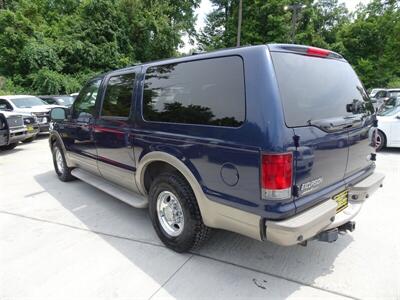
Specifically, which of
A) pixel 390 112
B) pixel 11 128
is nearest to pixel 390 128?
pixel 390 112

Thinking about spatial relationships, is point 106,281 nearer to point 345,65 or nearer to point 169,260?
point 169,260

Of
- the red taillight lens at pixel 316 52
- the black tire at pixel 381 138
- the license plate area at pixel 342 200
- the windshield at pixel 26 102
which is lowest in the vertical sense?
the black tire at pixel 381 138

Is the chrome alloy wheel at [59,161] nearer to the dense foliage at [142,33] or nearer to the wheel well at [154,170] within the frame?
the wheel well at [154,170]

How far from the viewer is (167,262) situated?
113 inches

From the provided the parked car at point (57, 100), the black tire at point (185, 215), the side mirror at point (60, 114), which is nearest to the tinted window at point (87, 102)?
the side mirror at point (60, 114)

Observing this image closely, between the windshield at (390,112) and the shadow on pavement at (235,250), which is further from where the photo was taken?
the windshield at (390,112)

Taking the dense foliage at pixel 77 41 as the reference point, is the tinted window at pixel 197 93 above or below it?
below

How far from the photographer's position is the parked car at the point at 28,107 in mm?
10398

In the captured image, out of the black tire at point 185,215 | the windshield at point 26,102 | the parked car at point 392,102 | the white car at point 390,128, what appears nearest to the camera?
the black tire at point 185,215

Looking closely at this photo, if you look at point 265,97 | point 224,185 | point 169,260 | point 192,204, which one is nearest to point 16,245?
point 169,260

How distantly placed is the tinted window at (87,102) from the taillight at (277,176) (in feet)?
9.80

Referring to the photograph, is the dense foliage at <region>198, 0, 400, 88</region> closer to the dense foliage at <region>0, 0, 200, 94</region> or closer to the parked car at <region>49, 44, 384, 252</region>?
the dense foliage at <region>0, 0, 200, 94</region>

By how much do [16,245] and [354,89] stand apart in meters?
4.15

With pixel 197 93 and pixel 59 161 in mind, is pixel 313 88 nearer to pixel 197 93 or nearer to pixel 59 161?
pixel 197 93
